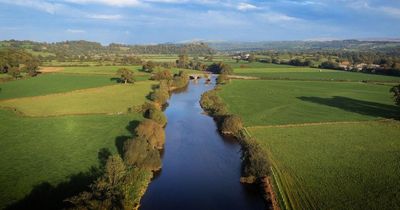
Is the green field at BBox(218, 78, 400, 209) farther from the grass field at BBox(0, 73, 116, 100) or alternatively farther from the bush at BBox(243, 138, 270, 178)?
the grass field at BBox(0, 73, 116, 100)

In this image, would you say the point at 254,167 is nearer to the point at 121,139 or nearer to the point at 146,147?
the point at 146,147

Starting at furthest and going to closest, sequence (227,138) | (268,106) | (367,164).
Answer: (268,106) → (227,138) → (367,164)

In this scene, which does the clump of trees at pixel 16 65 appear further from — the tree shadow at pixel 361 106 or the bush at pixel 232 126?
the tree shadow at pixel 361 106

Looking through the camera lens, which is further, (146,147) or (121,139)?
(121,139)

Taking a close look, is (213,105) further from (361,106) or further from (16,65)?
(16,65)

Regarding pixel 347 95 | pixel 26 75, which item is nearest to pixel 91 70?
pixel 26 75

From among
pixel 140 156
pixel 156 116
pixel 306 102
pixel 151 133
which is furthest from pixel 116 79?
pixel 140 156
